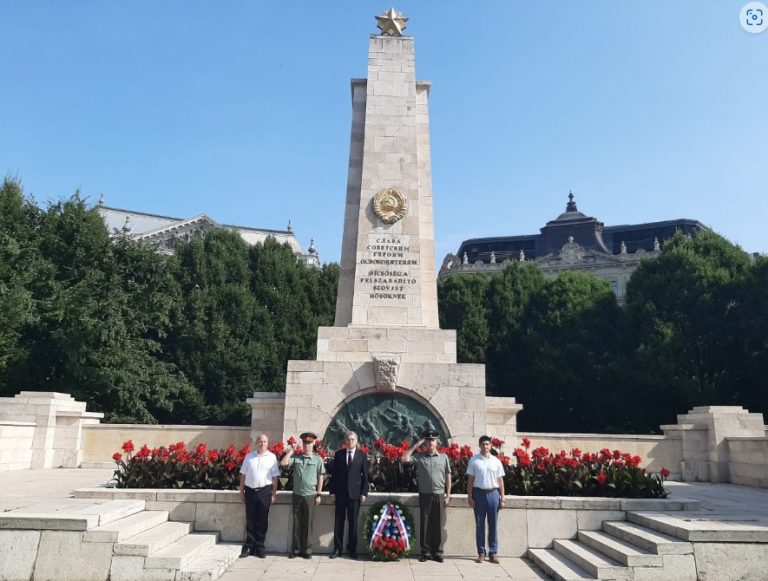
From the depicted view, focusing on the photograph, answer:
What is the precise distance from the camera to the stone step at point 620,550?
22.7 feet

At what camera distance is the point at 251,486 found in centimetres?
837

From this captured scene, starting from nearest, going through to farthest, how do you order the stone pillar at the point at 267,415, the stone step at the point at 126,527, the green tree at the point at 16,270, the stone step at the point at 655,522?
the stone step at the point at 126,527 → the stone step at the point at 655,522 → the stone pillar at the point at 267,415 → the green tree at the point at 16,270

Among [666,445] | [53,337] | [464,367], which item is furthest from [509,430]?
[53,337]

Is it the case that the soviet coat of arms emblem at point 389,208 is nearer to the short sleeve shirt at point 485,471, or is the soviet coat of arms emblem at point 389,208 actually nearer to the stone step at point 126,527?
the short sleeve shirt at point 485,471

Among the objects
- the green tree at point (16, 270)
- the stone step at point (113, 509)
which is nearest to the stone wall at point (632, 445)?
the stone step at point (113, 509)

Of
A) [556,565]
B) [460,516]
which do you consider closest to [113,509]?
[460,516]

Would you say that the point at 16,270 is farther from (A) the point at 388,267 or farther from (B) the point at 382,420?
(B) the point at 382,420

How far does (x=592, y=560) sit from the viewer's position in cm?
735

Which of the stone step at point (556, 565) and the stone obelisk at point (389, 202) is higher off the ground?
the stone obelisk at point (389, 202)

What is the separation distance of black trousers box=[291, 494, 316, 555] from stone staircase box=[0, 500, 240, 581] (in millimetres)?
1057

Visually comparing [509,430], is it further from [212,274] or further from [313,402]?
[212,274]

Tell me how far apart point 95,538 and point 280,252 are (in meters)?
28.4

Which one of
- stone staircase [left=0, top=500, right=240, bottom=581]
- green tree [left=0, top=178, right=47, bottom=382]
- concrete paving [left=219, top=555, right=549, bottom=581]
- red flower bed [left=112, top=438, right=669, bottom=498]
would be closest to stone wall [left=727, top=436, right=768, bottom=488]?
red flower bed [left=112, top=438, right=669, bottom=498]

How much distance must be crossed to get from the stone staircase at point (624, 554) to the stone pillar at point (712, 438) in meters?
A: 10.7
